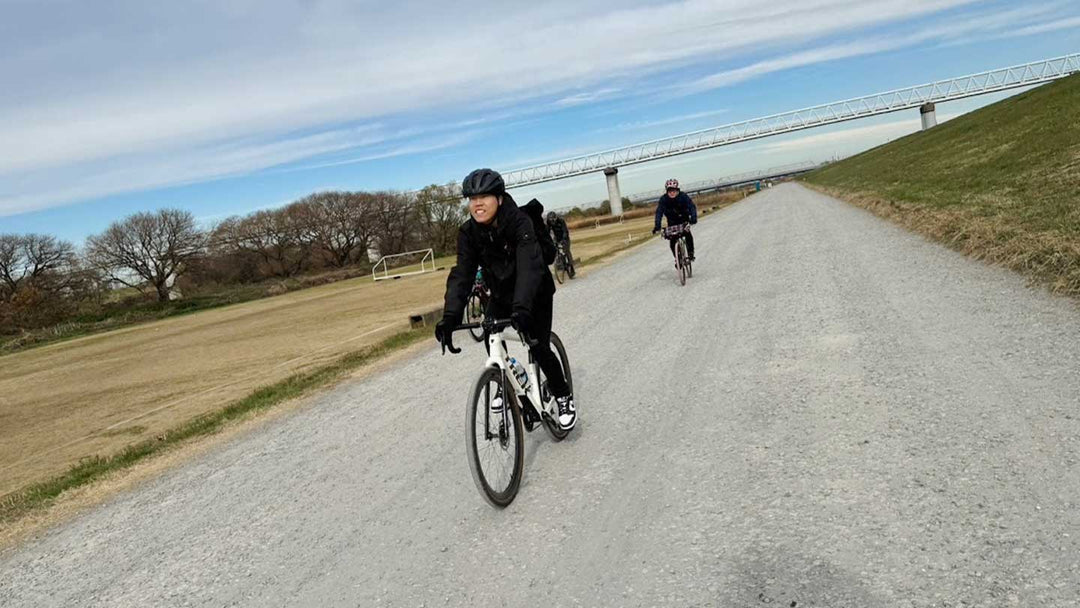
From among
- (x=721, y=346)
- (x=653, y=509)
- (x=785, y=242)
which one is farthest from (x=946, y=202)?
(x=653, y=509)

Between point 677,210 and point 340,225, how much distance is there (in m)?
61.0

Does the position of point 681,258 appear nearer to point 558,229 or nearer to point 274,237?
point 558,229

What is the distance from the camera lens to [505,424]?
4.26 meters

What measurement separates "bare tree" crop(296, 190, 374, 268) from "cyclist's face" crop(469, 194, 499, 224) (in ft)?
219

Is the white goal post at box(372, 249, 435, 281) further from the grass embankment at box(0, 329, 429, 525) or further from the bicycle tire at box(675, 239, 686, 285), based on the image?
the grass embankment at box(0, 329, 429, 525)

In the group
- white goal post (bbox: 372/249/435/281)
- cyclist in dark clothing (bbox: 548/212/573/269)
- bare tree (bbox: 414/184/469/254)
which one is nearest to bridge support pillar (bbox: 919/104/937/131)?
bare tree (bbox: 414/184/469/254)

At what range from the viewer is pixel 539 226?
4609mm

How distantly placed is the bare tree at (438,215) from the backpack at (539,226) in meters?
67.0

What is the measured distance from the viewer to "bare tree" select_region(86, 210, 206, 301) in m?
57.8

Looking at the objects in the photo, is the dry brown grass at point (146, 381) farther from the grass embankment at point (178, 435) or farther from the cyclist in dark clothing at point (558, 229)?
the cyclist in dark clothing at point (558, 229)

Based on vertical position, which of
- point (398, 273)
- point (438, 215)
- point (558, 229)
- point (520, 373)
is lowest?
point (520, 373)

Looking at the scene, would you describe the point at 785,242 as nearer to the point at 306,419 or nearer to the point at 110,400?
the point at 306,419

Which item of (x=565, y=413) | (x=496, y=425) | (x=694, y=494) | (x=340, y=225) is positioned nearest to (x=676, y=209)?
(x=565, y=413)

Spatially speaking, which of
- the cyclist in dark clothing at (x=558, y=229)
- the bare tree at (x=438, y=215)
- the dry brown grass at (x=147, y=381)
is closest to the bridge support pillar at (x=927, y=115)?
the bare tree at (x=438, y=215)
